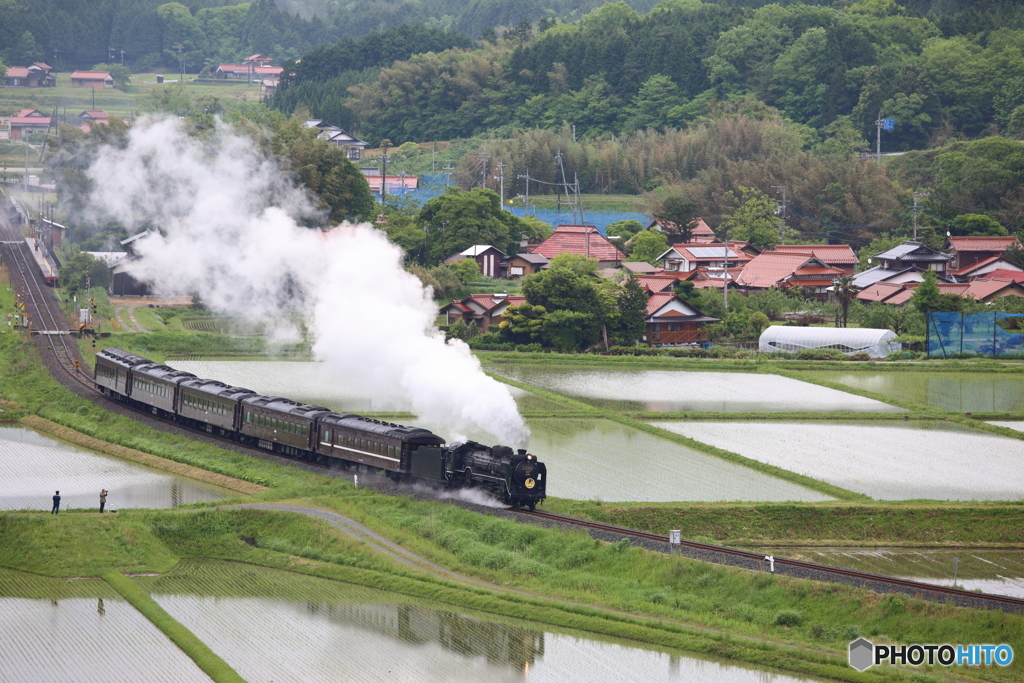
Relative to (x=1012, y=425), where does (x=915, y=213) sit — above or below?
above

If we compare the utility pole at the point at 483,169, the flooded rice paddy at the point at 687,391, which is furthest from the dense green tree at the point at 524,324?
the utility pole at the point at 483,169

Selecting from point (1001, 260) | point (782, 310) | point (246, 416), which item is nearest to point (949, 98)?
point (1001, 260)

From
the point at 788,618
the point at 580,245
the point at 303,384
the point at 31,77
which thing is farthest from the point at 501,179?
the point at 788,618

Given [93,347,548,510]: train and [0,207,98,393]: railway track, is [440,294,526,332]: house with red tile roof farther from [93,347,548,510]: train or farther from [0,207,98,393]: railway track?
[93,347,548,510]: train

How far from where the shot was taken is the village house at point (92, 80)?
151 m

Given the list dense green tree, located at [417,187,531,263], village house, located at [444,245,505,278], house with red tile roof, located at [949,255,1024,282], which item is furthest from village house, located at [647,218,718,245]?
house with red tile roof, located at [949,255,1024,282]

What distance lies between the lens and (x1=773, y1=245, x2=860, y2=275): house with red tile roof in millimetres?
86562

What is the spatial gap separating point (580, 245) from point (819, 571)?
62.6 meters

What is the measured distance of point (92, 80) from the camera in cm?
15312

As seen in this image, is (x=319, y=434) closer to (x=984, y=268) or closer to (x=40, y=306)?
(x=40, y=306)

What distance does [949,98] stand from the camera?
12900 centimetres

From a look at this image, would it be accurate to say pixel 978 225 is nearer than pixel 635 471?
No

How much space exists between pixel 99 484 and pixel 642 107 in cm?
11141

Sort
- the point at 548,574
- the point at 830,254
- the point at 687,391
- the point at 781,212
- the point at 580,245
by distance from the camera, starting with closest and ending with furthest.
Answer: the point at 548,574, the point at 687,391, the point at 830,254, the point at 580,245, the point at 781,212
